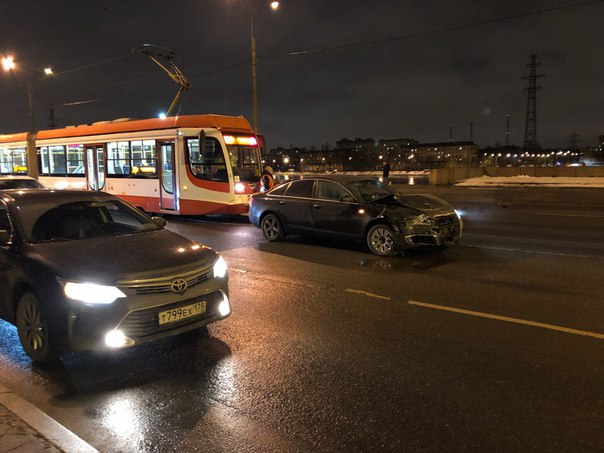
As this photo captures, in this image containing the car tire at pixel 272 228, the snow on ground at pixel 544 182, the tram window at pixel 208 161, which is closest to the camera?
the car tire at pixel 272 228

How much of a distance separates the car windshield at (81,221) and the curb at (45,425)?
1716 millimetres

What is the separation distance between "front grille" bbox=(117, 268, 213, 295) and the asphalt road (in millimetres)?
710

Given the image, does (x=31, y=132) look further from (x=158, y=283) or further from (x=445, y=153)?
(x=445, y=153)

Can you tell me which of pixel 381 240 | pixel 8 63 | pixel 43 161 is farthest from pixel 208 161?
pixel 8 63

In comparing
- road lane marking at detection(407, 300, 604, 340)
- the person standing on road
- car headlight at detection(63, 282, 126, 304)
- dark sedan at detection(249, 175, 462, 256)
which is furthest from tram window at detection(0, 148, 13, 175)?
road lane marking at detection(407, 300, 604, 340)

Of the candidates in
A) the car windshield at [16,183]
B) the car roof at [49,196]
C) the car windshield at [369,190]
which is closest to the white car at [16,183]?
the car windshield at [16,183]

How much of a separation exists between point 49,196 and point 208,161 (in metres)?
8.93

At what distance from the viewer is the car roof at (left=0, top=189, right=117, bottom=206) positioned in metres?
5.35

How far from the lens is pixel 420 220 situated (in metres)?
8.88

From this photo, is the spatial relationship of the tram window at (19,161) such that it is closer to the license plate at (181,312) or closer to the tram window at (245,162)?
the tram window at (245,162)

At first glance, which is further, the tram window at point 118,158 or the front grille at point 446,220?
the tram window at point 118,158

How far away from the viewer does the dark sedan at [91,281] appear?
4102 millimetres

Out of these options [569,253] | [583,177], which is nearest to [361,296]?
[569,253]

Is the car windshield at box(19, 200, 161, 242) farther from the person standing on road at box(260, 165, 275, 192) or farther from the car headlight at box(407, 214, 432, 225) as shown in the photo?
the person standing on road at box(260, 165, 275, 192)
